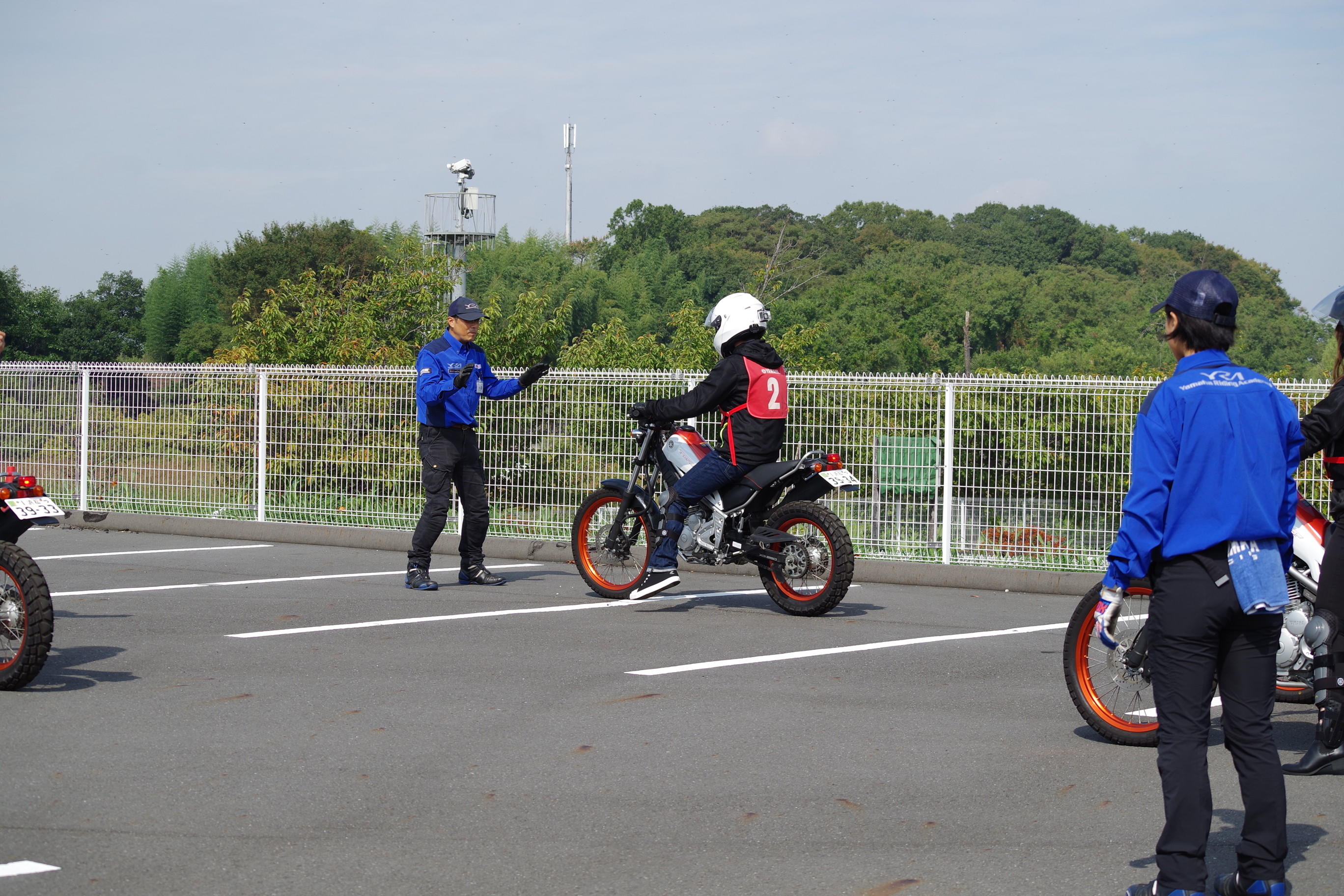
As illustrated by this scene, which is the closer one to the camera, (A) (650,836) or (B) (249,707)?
(A) (650,836)

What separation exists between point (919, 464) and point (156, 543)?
7.01 metres

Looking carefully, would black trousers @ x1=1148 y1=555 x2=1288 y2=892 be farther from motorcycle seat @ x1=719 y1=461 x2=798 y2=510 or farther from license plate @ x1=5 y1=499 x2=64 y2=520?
motorcycle seat @ x1=719 y1=461 x2=798 y2=510

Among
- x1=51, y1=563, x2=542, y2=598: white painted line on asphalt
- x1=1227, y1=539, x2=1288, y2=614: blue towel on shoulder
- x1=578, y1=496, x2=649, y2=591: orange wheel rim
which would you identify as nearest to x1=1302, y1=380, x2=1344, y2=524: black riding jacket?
x1=1227, y1=539, x2=1288, y2=614: blue towel on shoulder

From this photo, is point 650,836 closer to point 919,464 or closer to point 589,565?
point 589,565

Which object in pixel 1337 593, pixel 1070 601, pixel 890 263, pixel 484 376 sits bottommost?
pixel 1070 601

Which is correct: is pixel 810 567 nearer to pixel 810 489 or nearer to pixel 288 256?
pixel 810 489

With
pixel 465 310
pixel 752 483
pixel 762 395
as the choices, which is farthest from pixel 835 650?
pixel 465 310

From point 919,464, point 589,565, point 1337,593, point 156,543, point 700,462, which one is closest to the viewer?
point 1337,593

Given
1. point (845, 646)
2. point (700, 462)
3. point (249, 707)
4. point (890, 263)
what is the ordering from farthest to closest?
point (890, 263) → point (700, 462) → point (845, 646) → point (249, 707)

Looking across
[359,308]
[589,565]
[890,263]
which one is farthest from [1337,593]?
[890,263]

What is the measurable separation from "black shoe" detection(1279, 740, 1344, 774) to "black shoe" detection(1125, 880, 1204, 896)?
5.98 feet

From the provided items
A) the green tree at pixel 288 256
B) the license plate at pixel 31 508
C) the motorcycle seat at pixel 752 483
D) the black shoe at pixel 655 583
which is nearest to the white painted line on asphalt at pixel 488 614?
the black shoe at pixel 655 583

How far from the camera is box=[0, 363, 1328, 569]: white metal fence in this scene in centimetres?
1128

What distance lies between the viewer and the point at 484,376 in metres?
10.5
